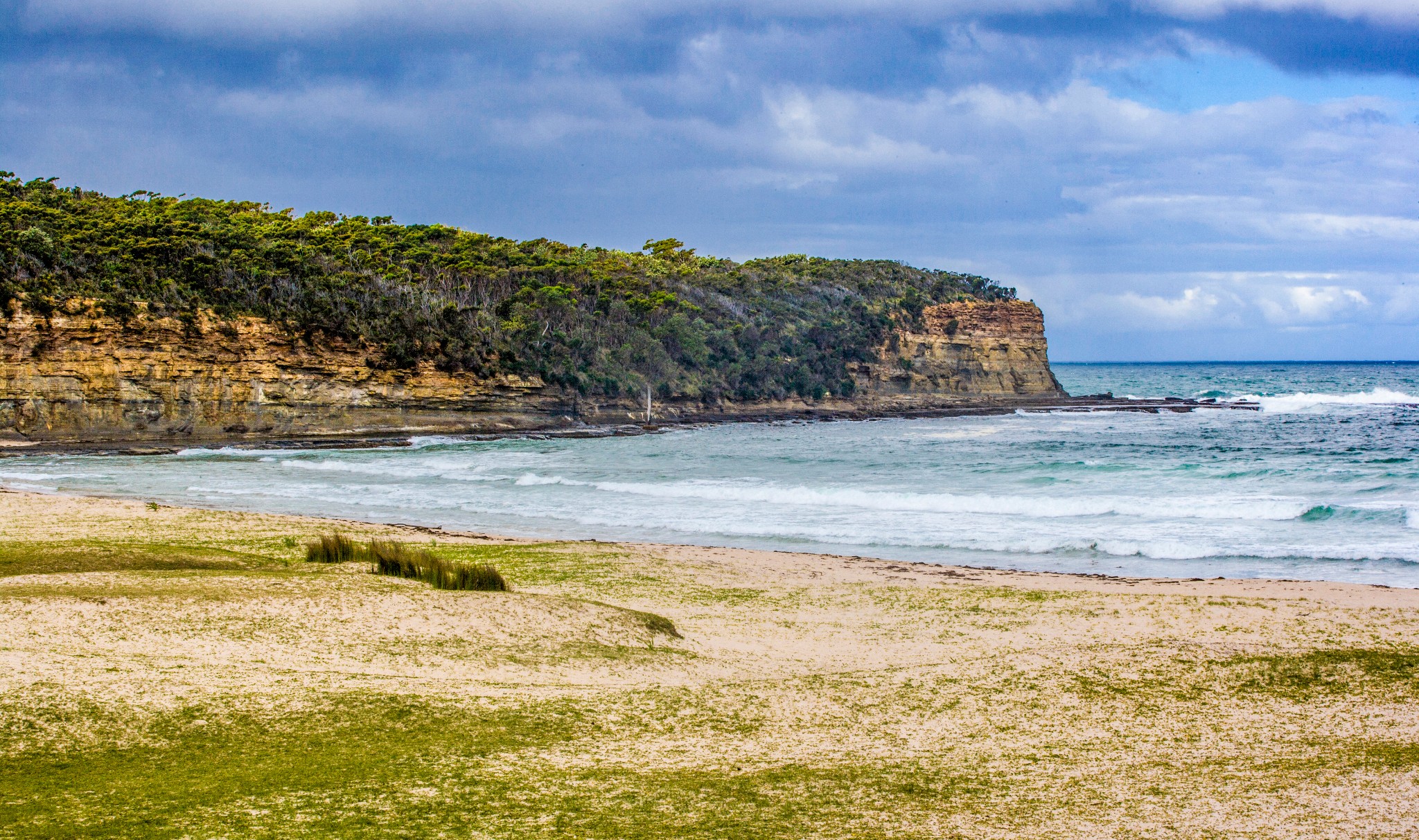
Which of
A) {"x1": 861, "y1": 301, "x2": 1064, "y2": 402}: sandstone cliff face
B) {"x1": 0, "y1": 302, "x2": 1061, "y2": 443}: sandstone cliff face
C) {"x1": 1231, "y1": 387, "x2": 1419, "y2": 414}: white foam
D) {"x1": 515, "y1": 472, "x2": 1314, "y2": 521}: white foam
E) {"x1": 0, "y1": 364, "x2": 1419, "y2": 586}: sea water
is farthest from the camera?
{"x1": 861, "y1": 301, "x2": 1064, "y2": 402}: sandstone cliff face

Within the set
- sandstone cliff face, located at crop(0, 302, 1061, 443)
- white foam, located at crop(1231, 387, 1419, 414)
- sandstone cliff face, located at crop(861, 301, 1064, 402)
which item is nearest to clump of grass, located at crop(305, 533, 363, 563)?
sandstone cliff face, located at crop(0, 302, 1061, 443)

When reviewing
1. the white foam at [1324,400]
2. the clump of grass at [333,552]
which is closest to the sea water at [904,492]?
the clump of grass at [333,552]

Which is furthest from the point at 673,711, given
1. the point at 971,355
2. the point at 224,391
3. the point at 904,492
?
the point at 971,355

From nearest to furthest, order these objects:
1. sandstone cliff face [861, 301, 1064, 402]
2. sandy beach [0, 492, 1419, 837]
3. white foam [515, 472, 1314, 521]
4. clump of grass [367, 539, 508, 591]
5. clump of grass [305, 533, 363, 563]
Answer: sandy beach [0, 492, 1419, 837], clump of grass [367, 539, 508, 591], clump of grass [305, 533, 363, 563], white foam [515, 472, 1314, 521], sandstone cliff face [861, 301, 1064, 402]

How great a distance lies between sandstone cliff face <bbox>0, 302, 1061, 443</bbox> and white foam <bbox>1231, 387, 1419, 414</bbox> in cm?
5071

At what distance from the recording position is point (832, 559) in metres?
16.2

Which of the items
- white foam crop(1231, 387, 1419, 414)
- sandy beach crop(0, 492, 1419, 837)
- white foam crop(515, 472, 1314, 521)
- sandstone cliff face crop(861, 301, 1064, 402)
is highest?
→ sandstone cliff face crop(861, 301, 1064, 402)

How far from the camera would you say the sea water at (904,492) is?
57.6 feet

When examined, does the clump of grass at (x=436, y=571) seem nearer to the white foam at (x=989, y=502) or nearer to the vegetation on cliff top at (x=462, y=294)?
the white foam at (x=989, y=502)

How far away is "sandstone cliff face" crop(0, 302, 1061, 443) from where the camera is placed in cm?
4119

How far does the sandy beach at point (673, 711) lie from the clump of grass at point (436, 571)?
49cm

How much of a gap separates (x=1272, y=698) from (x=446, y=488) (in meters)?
22.7

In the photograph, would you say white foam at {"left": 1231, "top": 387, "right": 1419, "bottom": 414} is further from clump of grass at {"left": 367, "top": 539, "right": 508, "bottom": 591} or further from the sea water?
clump of grass at {"left": 367, "top": 539, "right": 508, "bottom": 591}

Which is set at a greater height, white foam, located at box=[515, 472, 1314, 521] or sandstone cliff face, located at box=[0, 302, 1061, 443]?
sandstone cliff face, located at box=[0, 302, 1061, 443]
